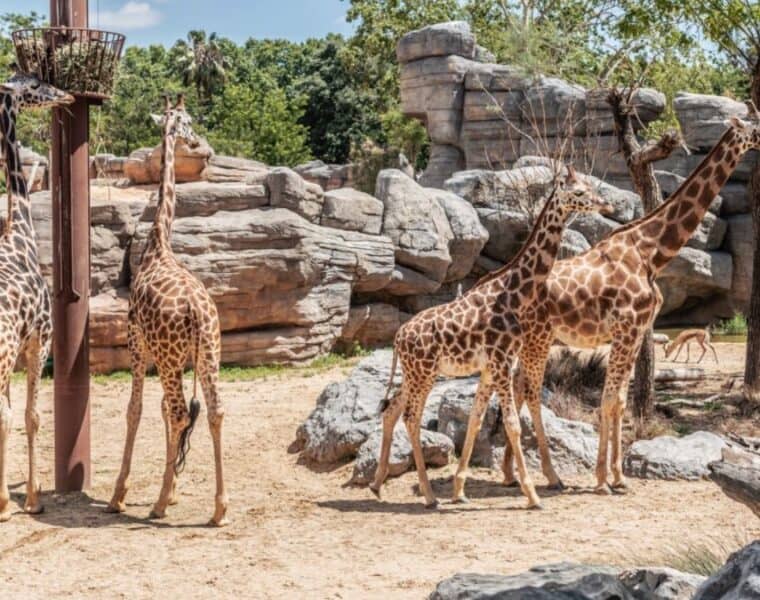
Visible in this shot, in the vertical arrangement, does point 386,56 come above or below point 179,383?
above

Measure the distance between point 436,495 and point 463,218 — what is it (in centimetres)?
941

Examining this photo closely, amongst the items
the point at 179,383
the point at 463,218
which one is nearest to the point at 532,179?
the point at 463,218

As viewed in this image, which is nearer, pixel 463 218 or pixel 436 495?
pixel 436 495

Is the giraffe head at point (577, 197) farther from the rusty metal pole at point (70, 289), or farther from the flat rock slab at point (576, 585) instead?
the flat rock slab at point (576, 585)

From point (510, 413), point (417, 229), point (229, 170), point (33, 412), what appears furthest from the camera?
point (229, 170)

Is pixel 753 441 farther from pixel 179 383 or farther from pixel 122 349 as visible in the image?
pixel 122 349

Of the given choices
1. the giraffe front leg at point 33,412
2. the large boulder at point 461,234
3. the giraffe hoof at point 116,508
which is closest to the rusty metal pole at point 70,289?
the giraffe front leg at point 33,412

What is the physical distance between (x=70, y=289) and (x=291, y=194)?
291 inches

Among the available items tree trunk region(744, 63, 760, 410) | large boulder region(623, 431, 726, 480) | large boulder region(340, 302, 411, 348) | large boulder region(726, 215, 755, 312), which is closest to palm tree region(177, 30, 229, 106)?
large boulder region(726, 215, 755, 312)

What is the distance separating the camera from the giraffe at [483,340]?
28.0 ft

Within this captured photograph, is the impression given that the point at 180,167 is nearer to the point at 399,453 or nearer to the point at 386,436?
the point at 399,453

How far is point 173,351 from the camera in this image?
801 cm

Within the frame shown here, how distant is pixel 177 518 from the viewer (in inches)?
319

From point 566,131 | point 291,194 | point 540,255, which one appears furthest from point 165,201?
point 566,131
